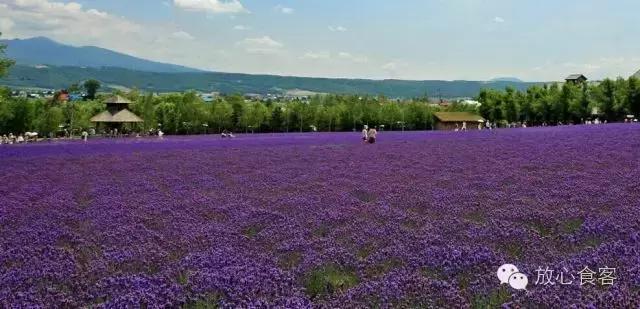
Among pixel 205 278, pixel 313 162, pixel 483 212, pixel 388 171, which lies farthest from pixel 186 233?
pixel 313 162

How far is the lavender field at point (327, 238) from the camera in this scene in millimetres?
4988

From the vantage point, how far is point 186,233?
7.90 m

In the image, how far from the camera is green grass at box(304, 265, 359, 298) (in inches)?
222

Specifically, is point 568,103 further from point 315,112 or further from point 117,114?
point 117,114

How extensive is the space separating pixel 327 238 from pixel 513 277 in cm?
281

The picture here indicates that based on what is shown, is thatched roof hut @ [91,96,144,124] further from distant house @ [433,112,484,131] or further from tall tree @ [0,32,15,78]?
distant house @ [433,112,484,131]

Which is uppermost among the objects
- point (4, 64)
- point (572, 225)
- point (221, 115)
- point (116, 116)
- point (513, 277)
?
point (4, 64)

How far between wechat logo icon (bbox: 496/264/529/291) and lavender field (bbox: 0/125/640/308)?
0.20 feet

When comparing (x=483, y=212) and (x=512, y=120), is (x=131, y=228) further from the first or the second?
(x=512, y=120)

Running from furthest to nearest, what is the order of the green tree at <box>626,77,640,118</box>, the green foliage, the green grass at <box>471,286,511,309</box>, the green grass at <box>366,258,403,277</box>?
the green foliage → the green tree at <box>626,77,640,118</box> → the green grass at <box>366,258,403,277</box> → the green grass at <box>471,286,511,309</box>

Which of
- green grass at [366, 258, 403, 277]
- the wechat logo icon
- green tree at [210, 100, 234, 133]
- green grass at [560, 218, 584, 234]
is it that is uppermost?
the wechat logo icon

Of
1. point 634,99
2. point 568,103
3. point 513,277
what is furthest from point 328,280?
point 568,103

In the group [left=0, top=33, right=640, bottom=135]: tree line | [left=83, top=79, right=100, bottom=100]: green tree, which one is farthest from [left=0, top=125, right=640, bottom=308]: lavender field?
[left=83, top=79, right=100, bottom=100]: green tree

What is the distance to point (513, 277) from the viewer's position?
4988 millimetres
